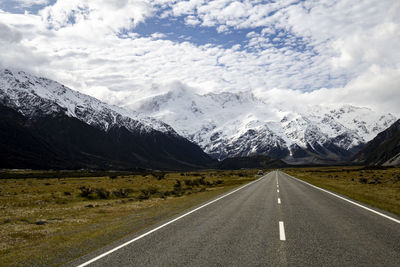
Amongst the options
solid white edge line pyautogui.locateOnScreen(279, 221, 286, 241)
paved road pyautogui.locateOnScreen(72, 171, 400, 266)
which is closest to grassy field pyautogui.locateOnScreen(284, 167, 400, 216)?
paved road pyautogui.locateOnScreen(72, 171, 400, 266)

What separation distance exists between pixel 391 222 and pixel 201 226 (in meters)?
7.89

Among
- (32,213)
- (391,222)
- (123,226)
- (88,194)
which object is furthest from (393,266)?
(88,194)

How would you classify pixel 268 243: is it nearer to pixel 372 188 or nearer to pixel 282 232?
pixel 282 232

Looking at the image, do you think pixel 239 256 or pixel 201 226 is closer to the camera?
pixel 239 256

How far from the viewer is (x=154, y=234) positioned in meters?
11.9

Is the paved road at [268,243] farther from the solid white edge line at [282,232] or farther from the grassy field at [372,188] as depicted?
the grassy field at [372,188]

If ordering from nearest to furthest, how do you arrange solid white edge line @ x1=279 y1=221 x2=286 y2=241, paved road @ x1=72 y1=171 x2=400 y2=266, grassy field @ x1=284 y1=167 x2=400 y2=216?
1. paved road @ x1=72 y1=171 x2=400 y2=266
2. solid white edge line @ x1=279 y1=221 x2=286 y2=241
3. grassy field @ x1=284 y1=167 x2=400 y2=216

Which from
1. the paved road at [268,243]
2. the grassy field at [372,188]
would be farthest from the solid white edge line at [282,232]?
the grassy field at [372,188]

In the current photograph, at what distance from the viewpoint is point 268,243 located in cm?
1013

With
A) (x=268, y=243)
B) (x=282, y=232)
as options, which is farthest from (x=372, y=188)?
(x=268, y=243)

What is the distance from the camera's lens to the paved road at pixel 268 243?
27.5 ft

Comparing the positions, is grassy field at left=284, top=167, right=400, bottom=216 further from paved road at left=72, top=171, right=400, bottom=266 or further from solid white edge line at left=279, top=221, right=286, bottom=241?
solid white edge line at left=279, top=221, right=286, bottom=241

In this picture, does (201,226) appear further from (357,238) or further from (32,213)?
(32,213)

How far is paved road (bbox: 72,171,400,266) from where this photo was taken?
8.38 m
